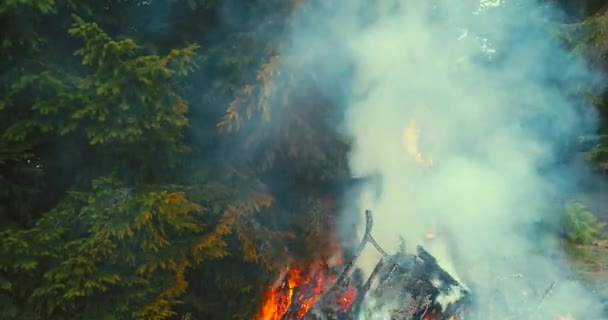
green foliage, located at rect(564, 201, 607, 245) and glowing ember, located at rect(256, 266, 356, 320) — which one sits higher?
green foliage, located at rect(564, 201, 607, 245)

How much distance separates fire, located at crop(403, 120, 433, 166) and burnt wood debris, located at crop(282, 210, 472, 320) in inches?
57.9

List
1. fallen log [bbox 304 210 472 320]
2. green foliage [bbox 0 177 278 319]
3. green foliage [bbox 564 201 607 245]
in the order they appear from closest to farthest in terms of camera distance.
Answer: green foliage [bbox 0 177 278 319] → fallen log [bbox 304 210 472 320] → green foliage [bbox 564 201 607 245]

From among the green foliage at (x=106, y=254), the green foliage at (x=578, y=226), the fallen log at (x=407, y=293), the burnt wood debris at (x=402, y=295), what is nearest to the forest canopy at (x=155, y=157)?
the green foliage at (x=106, y=254)

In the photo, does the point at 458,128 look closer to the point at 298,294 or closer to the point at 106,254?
the point at 298,294

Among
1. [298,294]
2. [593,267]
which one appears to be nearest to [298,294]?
[298,294]

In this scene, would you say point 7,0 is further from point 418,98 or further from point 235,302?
point 418,98

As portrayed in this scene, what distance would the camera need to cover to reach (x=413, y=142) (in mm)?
5367

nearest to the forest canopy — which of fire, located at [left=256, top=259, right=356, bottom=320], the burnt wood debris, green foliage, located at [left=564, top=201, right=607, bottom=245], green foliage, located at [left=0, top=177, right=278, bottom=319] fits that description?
green foliage, located at [left=0, top=177, right=278, bottom=319]

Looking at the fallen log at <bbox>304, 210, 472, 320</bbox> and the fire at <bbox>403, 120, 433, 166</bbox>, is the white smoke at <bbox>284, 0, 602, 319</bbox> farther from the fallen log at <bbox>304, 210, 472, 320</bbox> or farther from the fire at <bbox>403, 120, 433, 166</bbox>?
the fallen log at <bbox>304, 210, 472, 320</bbox>

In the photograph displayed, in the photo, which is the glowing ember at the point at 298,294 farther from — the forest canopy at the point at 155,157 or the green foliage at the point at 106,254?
the green foliage at the point at 106,254

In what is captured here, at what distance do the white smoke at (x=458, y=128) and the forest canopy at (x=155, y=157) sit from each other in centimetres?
60

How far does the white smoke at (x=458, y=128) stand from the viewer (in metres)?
4.86

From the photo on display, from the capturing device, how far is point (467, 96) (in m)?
5.92

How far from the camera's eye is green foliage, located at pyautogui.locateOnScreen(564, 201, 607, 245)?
6223 millimetres
